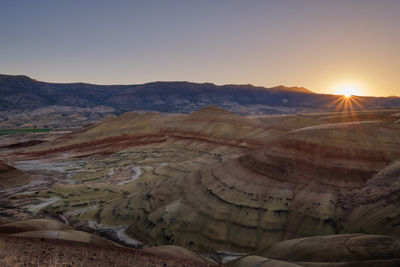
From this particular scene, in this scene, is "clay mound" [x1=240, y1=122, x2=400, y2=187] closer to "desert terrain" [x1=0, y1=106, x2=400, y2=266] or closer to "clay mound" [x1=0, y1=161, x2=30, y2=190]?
"desert terrain" [x1=0, y1=106, x2=400, y2=266]

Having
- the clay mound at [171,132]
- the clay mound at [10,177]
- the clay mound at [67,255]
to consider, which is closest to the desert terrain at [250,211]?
the clay mound at [67,255]

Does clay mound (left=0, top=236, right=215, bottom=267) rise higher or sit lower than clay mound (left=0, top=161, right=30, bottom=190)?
higher

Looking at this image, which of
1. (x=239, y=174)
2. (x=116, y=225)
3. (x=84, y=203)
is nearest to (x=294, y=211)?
(x=239, y=174)

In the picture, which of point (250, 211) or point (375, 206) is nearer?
point (375, 206)

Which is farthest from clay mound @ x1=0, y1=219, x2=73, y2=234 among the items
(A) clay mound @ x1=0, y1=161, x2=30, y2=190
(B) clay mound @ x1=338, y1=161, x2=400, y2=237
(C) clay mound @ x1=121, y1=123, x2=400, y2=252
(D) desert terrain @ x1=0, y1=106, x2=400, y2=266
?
(A) clay mound @ x1=0, y1=161, x2=30, y2=190

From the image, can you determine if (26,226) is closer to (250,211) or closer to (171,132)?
(250,211)

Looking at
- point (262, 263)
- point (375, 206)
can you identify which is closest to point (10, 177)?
point (262, 263)
